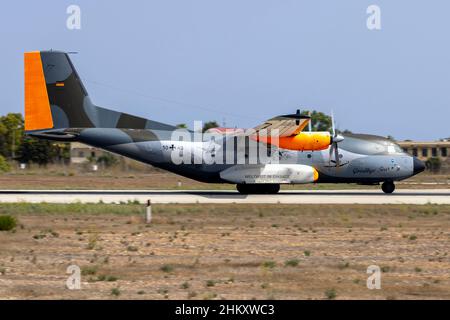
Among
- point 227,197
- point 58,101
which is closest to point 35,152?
point 58,101

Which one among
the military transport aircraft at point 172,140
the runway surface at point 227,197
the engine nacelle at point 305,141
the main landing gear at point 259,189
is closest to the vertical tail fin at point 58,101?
the military transport aircraft at point 172,140

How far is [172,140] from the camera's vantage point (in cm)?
3388

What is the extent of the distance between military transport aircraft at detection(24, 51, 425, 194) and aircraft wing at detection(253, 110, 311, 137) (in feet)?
0.26

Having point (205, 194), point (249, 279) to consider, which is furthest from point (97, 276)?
point (205, 194)

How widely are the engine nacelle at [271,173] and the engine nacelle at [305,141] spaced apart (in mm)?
968

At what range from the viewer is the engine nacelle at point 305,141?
33.1 m

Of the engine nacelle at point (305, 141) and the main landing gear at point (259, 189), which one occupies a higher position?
the engine nacelle at point (305, 141)

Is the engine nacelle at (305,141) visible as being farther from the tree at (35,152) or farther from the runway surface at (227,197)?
the tree at (35,152)

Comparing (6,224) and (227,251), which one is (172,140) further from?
(227,251)

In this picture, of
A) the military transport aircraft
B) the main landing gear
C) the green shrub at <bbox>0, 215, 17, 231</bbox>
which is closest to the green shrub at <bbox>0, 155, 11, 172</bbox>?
the military transport aircraft

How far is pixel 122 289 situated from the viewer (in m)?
14.1

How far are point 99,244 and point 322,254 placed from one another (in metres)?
6.59

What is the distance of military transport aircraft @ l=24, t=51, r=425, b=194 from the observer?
33.4 metres
